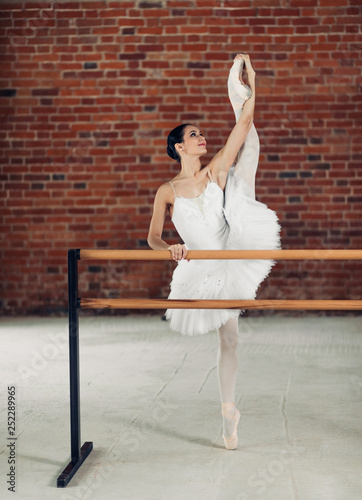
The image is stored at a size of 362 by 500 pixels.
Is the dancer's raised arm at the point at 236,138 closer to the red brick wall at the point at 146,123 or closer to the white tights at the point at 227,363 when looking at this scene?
the white tights at the point at 227,363

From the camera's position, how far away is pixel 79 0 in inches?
263

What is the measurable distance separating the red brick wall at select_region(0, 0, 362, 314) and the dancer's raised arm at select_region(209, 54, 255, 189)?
378 centimetres

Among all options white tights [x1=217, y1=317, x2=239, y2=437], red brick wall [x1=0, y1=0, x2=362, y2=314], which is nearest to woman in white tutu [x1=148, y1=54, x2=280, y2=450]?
white tights [x1=217, y1=317, x2=239, y2=437]

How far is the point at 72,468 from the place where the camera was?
2.59 metres

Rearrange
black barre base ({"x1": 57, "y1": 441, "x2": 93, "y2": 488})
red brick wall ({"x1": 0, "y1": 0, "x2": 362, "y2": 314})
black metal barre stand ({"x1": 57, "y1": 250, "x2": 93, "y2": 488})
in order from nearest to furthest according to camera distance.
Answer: black barre base ({"x1": 57, "y1": 441, "x2": 93, "y2": 488}), black metal barre stand ({"x1": 57, "y1": 250, "x2": 93, "y2": 488}), red brick wall ({"x1": 0, "y1": 0, "x2": 362, "y2": 314})

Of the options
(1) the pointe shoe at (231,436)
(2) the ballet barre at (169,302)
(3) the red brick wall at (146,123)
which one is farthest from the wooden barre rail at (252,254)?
(3) the red brick wall at (146,123)

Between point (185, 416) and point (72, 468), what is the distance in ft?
3.00

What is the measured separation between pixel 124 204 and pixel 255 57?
1.76 meters

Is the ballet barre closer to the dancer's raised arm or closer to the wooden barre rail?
the wooden barre rail

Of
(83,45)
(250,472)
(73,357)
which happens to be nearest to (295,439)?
(250,472)

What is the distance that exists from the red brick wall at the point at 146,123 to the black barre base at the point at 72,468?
12.8ft

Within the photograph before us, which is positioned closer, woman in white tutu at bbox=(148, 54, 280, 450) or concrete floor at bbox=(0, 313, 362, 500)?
concrete floor at bbox=(0, 313, 362, 500)

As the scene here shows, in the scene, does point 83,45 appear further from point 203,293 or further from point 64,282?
point 203,293

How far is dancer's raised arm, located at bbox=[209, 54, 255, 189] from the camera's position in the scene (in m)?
2.80
